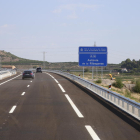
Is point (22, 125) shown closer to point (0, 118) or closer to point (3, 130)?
point (3, 130)

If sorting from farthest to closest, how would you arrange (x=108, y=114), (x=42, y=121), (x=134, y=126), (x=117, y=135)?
(x=108, y=114) < (x=42, y=121) < (x=134, y=126) < (x=117, y=135)

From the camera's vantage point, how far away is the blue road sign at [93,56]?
33.0 metres

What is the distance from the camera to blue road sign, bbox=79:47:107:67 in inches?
1299

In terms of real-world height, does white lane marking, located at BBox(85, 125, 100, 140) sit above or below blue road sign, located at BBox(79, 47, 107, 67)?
below

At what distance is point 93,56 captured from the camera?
109 ft

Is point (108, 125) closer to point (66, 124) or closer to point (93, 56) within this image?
point (66, 124)

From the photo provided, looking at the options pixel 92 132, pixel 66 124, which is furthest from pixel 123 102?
pixel 92 132

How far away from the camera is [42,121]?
10031 millimetres

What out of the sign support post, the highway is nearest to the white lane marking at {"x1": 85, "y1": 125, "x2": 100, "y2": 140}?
the highway

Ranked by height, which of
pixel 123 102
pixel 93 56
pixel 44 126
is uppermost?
pixel 93 56

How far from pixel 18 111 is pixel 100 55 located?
21965mm

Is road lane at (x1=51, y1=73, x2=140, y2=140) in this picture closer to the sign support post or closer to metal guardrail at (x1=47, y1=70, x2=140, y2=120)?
metal guardrail at (x1=47, y1=70, x2=140, y2=120)

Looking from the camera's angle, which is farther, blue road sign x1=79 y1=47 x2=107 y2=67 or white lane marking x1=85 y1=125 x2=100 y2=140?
blue road sign x1=79 y1=47 x2=107 y2=67

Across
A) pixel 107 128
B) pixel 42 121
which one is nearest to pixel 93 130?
pixel 107 128
